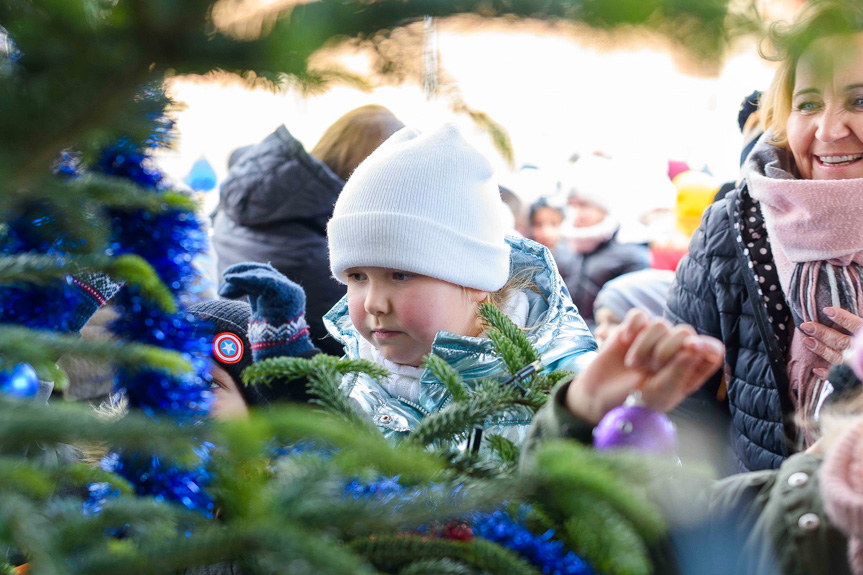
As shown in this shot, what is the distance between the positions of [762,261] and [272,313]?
132cm

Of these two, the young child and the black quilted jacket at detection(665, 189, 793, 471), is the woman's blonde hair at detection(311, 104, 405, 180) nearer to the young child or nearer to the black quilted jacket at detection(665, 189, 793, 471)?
the young child

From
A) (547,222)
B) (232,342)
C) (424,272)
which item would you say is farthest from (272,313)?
(547,222)

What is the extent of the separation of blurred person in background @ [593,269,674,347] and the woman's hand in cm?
158

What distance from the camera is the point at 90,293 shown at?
1.33m

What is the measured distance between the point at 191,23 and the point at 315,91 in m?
0.10

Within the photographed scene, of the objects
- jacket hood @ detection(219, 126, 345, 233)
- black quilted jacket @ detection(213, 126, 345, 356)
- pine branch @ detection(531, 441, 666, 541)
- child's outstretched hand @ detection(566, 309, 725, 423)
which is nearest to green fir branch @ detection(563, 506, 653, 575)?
pine branch @ detection(531, 441, 666, 541)

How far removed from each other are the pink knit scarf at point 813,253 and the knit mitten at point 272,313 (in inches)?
50.3

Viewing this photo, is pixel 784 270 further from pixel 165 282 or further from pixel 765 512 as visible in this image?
pixel 165 282

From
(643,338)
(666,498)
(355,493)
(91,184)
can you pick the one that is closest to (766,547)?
(666,498)

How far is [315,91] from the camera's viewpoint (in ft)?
1.75

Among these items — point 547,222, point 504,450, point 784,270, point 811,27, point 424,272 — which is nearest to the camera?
point 811,27

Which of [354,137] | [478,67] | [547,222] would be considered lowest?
[547,222]

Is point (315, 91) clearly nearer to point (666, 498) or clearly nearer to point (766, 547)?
point (666, 498)

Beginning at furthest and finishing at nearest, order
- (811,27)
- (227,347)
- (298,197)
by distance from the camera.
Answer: (298,197) < (227,347) < (811,27)
